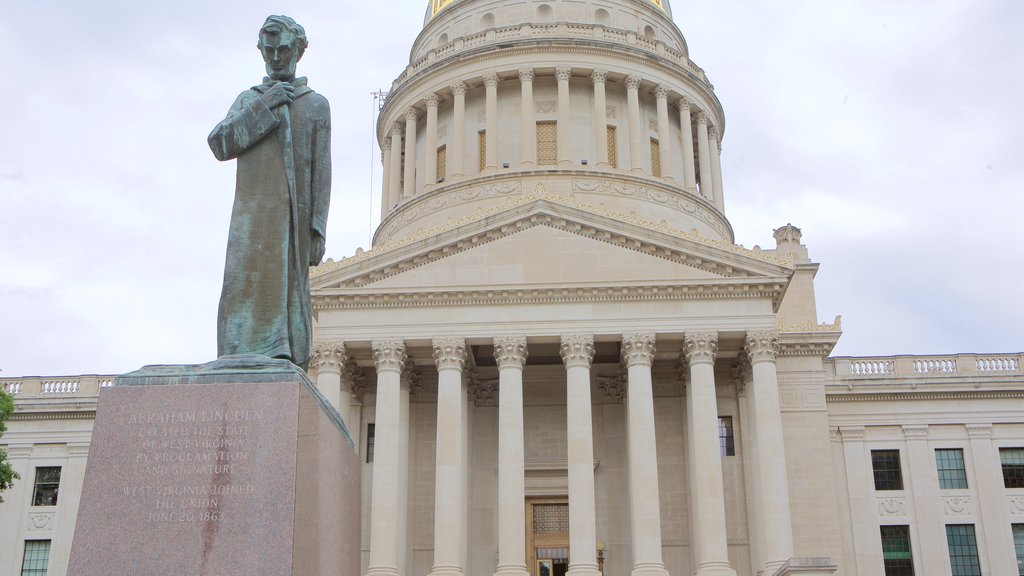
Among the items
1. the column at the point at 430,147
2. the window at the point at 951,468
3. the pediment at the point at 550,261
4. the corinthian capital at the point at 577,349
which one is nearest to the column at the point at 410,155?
the column at the point at 430,147

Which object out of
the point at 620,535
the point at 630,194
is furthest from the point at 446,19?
the point at 620,535

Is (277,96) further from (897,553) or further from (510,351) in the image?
(897,553)

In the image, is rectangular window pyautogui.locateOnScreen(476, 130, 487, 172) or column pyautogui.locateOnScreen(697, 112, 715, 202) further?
column pyautogui.locateOnScreen(697, 112, 715, 202)

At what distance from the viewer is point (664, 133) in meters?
54.4

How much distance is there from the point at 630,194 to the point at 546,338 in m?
17.2

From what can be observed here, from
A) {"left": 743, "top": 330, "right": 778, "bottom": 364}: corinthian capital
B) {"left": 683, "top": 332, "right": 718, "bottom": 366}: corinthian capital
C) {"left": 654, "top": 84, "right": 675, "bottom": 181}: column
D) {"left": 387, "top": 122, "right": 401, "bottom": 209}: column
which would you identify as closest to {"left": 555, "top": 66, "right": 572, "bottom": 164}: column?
{"left": 654, "top": 84, "right": 675, "bottom": 181}: column

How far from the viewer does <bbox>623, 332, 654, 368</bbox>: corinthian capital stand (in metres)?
35.2

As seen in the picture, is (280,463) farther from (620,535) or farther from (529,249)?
(620,535)

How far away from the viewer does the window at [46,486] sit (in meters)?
45.2

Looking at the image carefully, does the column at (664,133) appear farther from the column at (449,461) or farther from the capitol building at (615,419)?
the column at (449,461)

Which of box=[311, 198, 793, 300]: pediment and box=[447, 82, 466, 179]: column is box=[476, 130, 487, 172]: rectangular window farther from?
box=[311, 198, 793, 300]: pediment

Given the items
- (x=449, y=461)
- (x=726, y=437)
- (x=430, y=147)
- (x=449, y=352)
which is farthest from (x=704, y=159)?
(x=449, y=461)

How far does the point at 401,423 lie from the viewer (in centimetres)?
3575

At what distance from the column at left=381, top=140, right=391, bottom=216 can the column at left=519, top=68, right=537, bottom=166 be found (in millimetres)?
7906
